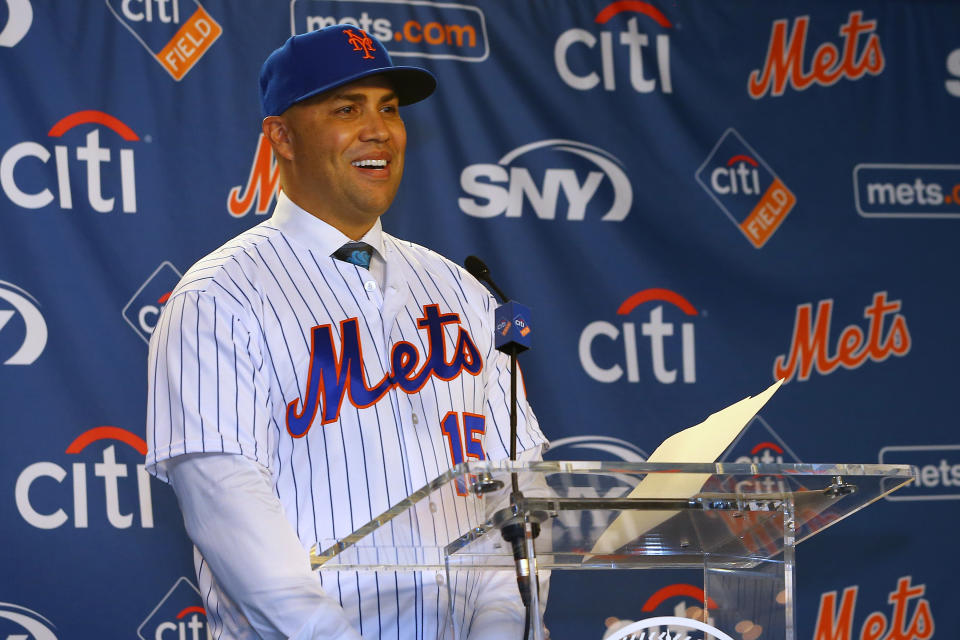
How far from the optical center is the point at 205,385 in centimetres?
179

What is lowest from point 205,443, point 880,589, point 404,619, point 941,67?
point 880,589

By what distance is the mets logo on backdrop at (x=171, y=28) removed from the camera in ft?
9.61

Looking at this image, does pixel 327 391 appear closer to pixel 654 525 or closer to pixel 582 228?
pixel 654 525

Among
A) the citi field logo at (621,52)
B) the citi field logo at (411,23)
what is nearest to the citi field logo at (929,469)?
the citi field logo at (621,52)

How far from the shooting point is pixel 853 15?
3.40 meters

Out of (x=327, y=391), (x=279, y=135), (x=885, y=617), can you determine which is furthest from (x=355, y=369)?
(x=885, y=617)

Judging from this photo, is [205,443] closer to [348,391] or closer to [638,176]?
[348,391]

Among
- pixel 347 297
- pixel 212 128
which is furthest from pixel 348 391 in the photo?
pixel 212 128

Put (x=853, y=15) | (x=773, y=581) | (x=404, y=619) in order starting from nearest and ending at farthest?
(x=773, y=581) < (x=404, y=619) < (x=853, y=15)

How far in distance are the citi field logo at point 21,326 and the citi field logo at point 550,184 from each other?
1061mm

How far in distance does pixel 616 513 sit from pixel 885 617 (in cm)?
201

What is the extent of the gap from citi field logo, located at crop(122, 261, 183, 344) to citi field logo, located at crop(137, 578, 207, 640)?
58cm

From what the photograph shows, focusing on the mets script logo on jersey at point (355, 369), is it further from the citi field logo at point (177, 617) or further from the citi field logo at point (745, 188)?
the citi field logo at point (745, 188)

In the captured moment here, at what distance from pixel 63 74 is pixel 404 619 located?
5.55 feet
